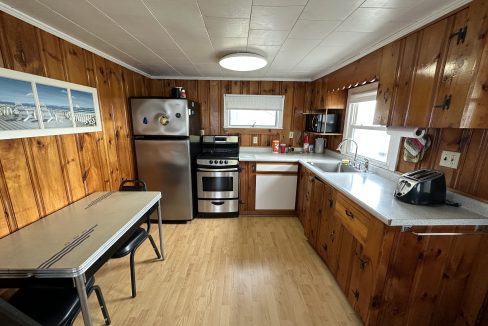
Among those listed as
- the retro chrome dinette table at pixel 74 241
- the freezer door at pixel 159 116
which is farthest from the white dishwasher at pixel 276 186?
the retro chrome dinette table at pixel 74 241

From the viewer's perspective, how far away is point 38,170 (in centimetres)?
145

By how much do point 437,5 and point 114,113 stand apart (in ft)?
9.68

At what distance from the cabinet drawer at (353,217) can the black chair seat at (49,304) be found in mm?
1758

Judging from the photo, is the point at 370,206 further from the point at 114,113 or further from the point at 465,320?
the point at 114,113

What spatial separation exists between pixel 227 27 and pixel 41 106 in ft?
4.90

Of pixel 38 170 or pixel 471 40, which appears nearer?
pixel 471 40

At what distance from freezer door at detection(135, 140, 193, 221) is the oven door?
0.61 ft

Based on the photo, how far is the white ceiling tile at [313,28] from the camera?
1443mm

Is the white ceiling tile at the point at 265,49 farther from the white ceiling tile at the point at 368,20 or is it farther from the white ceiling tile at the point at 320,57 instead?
the white ceiling tile at the point at 368,20

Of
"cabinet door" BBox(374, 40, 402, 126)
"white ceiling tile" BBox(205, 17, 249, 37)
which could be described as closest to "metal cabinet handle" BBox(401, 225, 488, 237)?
"cabinet door" BBox(374, 40, 402, 126)

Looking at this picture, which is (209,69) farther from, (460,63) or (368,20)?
(460,63)

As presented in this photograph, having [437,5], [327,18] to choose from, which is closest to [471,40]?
[437,5]

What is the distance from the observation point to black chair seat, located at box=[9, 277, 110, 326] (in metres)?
1.01

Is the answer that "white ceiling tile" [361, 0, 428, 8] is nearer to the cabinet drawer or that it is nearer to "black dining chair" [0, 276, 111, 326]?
the cabinet drawer
